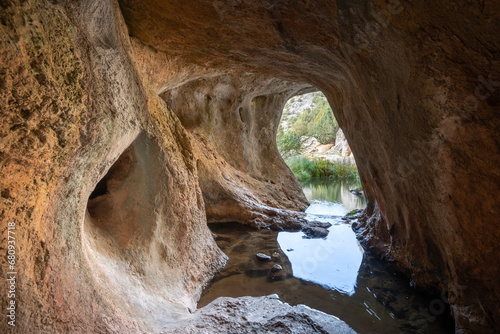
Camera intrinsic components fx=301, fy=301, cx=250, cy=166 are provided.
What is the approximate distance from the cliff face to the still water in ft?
0.93

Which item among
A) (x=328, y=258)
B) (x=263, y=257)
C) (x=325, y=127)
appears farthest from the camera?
(x=325, y=127)

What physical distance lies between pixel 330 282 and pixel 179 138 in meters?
2.66

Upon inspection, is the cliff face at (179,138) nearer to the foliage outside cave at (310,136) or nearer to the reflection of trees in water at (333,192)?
the reflection of trees in water at (333,192)

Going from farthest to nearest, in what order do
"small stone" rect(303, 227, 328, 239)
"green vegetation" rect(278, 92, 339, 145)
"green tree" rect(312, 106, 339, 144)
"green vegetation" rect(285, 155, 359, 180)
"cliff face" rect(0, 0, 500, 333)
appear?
1. "green vegetation" rect(278, 92, 339, 145)
2. "green tree" rect(312, 106, 339, 144)
3. "green vegetation" rect(285, 155, 359, 180)
4. "small stone" rect(303, 227, 328, 239)
5. "cliff face" rect(0, 0, 500, 333)

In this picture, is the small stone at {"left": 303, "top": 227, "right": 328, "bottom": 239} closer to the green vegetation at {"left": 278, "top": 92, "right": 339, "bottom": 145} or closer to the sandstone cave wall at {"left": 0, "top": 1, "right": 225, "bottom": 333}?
the sandstone cave wall at {"left": 0, "top": 1, "right": 225, "bottom": 333}

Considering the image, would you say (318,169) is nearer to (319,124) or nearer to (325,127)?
(325,127)

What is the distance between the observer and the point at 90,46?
84.8 inches

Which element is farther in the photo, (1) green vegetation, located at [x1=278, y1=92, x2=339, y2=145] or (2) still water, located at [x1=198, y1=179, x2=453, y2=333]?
(1) green vegetation, located at [x1=278, y1=92, x2=339, y2=145]

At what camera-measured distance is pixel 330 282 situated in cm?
367

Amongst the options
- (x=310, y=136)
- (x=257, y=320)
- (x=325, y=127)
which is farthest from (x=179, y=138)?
(x=310, y=136)

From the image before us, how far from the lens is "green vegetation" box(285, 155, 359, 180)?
16.7 meters

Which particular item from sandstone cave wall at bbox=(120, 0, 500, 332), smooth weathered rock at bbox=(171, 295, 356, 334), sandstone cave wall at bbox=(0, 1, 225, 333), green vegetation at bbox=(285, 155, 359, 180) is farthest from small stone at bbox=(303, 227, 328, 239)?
green vegetation at bbox=(285, 155, 359, 180)

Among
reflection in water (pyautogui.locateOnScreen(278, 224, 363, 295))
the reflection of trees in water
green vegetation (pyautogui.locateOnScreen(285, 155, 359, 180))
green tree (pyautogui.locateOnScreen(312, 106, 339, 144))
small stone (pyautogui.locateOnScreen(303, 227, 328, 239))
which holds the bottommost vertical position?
reflection in water (pyautogui.locateOnScreen(278, 224, 363, 295))

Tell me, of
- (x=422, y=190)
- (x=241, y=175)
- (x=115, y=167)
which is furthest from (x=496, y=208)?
(x=241, y=175)
